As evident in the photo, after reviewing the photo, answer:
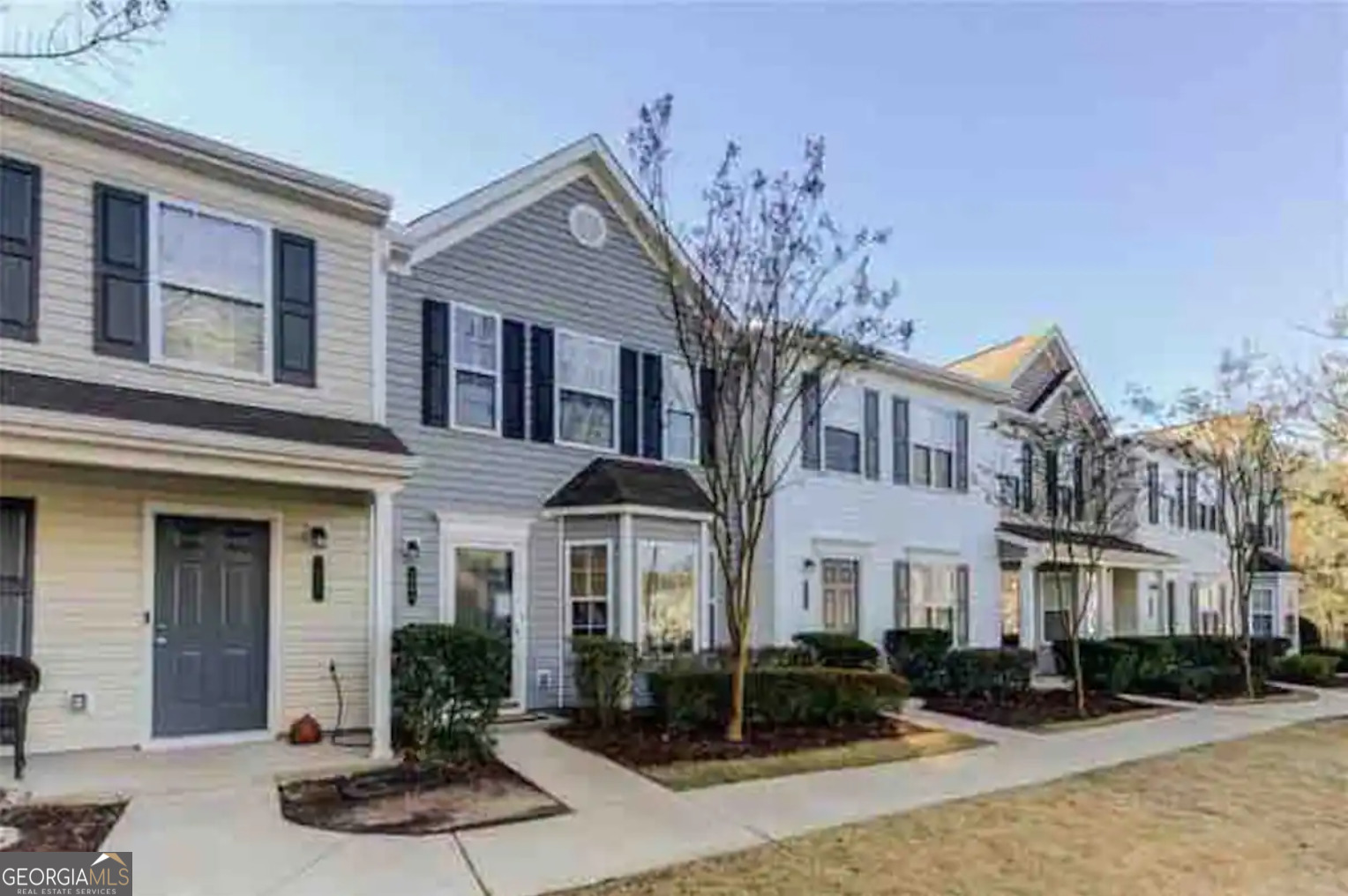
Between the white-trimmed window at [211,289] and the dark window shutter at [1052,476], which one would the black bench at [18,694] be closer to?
the white-trimmed window at [211,289]

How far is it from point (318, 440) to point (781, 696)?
6.01m

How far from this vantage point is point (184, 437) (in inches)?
376

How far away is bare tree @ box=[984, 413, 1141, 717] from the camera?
18.3m

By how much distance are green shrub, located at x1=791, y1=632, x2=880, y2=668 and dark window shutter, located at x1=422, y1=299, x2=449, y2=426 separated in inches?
271

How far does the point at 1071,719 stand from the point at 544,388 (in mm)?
8508

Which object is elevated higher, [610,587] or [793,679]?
[610,587]

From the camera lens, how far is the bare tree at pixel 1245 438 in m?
21.1

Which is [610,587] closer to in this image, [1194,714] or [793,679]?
[793,679]

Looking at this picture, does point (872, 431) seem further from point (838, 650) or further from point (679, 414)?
point (679, 414)

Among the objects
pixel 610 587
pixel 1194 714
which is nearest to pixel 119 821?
pixel 610 587

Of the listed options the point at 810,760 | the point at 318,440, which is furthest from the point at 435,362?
the point at 810,760

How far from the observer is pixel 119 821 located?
7883 mm

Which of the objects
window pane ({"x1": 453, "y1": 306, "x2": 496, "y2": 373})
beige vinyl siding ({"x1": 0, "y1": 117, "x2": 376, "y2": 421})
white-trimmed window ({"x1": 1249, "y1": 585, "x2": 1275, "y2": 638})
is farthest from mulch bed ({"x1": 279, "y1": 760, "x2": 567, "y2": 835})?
white-trimmed window ({"x1": 1249, "y1": 585, "x2": 1275, "y2": 638})

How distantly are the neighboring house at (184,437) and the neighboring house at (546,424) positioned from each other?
0.95 meters
